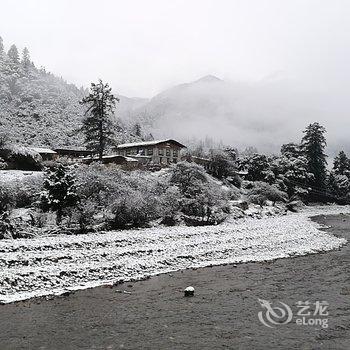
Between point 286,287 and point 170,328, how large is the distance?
25.2 feet

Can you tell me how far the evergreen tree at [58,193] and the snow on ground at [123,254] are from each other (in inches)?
217

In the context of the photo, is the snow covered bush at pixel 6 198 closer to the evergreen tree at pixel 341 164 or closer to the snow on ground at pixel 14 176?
the snow on ground at pixel 14 176

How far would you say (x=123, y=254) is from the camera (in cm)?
2178

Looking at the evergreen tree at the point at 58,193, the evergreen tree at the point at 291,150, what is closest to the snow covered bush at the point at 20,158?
the evergreen tree at the point at 58,193

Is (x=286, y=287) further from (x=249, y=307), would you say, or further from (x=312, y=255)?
(x=312, y=255)

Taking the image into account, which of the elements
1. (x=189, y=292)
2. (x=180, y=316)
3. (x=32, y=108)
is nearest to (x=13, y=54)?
(x=32, y=108)

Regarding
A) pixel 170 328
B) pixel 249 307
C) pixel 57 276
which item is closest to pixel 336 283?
pixel 249 307

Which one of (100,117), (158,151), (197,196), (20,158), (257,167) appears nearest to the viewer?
(197,196)

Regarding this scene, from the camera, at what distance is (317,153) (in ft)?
302

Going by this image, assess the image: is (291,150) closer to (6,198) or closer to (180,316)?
(6,198)

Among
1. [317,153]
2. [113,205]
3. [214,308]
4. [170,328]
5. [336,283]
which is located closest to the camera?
[170,328]

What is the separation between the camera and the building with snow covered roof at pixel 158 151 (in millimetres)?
80375

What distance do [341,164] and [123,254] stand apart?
320 ft

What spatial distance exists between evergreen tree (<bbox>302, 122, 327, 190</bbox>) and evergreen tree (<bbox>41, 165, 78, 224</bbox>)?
2912 inches
